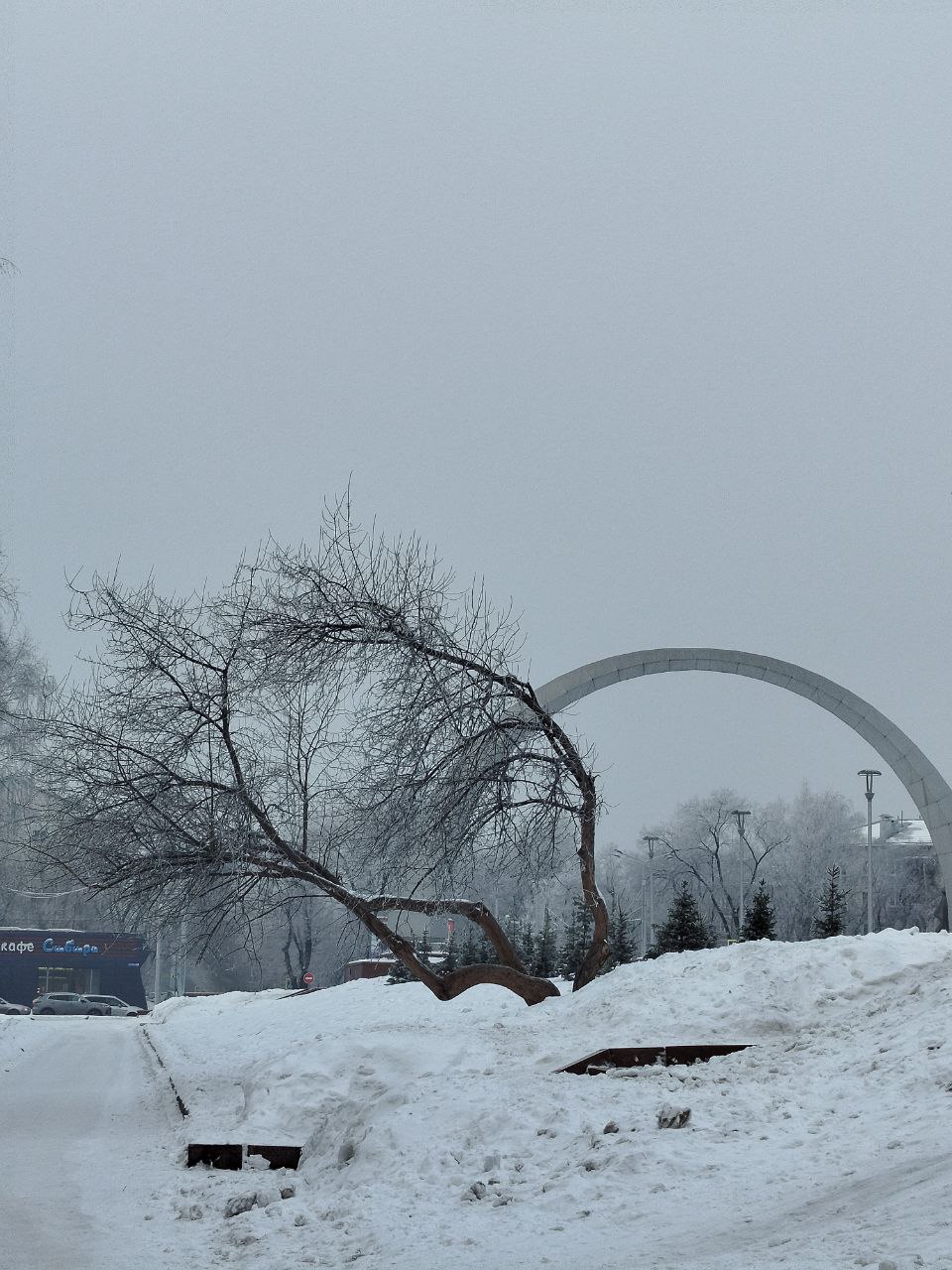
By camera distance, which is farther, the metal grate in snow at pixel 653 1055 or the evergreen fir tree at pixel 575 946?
the evergreen fir tree at pixel 575 946

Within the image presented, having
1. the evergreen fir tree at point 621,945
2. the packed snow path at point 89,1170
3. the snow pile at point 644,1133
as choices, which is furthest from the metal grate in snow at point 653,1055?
the evergreen fir tree at point 621,945

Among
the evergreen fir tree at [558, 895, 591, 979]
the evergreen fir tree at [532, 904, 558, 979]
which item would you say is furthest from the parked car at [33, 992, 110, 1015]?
the evergreen fir tree at [558, 895, 591, 979]

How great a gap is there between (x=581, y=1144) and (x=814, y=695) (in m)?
24.8

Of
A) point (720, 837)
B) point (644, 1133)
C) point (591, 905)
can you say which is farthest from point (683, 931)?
point (720, 837)

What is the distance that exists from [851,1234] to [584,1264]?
1268 millimetres

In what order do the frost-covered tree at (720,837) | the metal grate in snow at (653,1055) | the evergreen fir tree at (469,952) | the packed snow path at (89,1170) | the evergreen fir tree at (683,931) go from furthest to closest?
the frost-covered tree at (720,837) < the evergreen fir tree at (469,952) < the evergreen fir tree at (683,931) < the metal grate in snow at (653,1055) < the packed snow path at (89,1170)

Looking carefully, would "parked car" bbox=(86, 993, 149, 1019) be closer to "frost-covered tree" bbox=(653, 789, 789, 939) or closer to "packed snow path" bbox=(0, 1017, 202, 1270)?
"packed snow path" bbox=(0, 1017, 202, 1270)

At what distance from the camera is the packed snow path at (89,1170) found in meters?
7.16

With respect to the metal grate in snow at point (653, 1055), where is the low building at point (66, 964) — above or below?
below

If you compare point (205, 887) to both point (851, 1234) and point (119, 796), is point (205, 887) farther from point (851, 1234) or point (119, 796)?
point (851, 1234)

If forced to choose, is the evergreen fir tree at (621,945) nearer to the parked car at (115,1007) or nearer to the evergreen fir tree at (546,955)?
the evergreen fir tree at (546,955)

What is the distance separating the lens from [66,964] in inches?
2338

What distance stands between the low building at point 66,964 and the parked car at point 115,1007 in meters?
2.97

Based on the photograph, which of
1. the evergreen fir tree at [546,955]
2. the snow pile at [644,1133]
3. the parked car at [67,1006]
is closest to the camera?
the snow pile at [644,1133]
